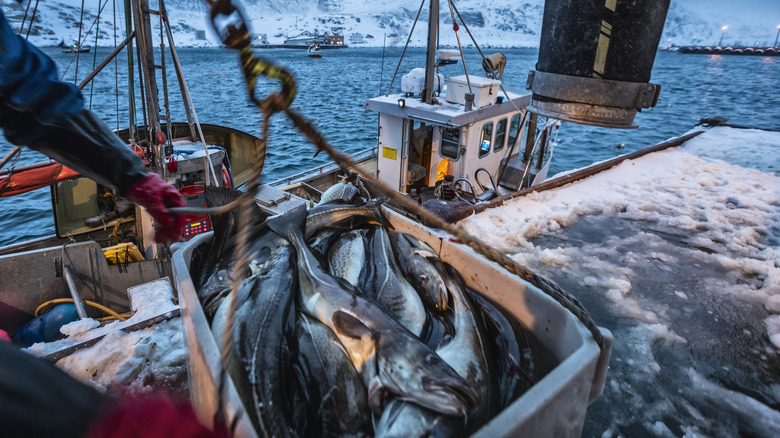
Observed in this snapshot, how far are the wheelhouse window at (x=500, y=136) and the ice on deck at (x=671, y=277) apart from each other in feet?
12.7

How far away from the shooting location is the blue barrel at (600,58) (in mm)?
2770

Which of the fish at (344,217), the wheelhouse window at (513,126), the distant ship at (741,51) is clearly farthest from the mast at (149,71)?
the distant ship at (741,51)

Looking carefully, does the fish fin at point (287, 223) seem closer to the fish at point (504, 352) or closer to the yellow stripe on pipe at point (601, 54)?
the fish at point (504, 352)

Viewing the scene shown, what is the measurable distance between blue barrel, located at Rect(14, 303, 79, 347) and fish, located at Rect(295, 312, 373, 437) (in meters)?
4.40

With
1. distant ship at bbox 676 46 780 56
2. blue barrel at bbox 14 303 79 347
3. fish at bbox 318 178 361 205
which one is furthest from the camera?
distant ship at bbox 676 46 780 56

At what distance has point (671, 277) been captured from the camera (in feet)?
13.1

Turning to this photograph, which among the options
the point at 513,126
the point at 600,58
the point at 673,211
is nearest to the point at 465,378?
the point at 600,58

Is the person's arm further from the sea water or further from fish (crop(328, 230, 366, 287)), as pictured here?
the sea water

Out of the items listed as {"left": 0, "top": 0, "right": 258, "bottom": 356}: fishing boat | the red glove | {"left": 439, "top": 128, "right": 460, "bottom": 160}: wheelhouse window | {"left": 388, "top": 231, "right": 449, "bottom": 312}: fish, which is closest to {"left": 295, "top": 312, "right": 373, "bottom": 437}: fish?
the red glove

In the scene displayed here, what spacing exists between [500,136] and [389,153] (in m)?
3.15

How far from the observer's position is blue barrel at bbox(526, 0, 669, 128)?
2.77 metres

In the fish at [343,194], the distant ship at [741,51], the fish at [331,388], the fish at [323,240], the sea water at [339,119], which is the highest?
the distant ship at [741,51]

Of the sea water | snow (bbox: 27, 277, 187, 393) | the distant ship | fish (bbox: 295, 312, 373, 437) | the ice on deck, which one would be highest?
the distant ship

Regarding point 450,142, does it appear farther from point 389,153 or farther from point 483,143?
point 389,153
